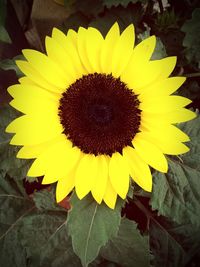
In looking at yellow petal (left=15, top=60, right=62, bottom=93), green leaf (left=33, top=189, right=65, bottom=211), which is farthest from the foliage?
yellow petal (left=15, top=60, right=62, bottom=93)

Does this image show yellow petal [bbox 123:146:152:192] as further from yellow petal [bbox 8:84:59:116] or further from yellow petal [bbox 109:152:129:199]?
yellow petal [bbox 8:84:59:116]

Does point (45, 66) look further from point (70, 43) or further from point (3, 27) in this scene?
point (3, 27)

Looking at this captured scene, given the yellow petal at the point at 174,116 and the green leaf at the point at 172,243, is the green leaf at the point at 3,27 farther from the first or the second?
the green leaf at the point at 172,243

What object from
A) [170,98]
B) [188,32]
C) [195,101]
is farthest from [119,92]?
[195,101]

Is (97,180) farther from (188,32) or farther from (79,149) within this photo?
(188,32)

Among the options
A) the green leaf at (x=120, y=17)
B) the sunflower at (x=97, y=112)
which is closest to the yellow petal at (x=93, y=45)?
the sunflower at (x=97, y=112)

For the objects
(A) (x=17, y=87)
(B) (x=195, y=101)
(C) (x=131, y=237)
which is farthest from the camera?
(B) (x=195, y=101)

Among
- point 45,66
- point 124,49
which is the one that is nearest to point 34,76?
point 45,66
